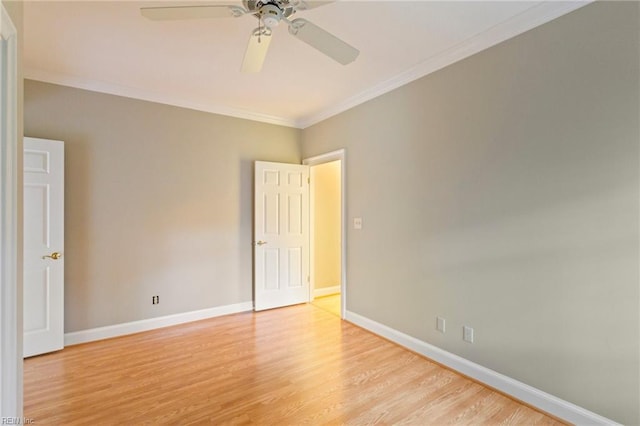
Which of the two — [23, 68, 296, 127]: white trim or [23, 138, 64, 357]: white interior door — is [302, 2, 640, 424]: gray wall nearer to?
[23, 68, 296, 127]: white trim

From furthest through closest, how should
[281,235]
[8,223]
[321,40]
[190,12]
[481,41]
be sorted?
[281,235] < [481,41] < [321,40] < [190,12] < [8,223]

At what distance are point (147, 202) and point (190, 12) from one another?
8.21 ft

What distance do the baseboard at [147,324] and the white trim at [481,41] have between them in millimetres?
2985

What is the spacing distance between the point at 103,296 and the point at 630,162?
14.6 ft

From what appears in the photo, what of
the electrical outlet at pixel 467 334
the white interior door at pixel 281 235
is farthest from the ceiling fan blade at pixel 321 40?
the white interior door at pixel 281 235

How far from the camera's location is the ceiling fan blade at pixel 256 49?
1.72 m

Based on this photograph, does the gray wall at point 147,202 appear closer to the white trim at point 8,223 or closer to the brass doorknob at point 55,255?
the brass doorknob at point 55,255

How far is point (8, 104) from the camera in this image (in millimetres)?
1308

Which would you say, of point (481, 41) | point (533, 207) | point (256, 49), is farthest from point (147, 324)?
point (481, 41)

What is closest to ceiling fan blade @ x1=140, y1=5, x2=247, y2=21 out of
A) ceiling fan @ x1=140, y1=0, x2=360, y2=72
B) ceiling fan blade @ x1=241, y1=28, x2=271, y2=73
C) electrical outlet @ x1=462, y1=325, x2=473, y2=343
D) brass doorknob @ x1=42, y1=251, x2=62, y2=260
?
ceiling fan @ x1=140, y1=0, x2=360, y2=72

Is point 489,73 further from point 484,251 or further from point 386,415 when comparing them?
point 386,415

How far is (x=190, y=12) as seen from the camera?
1532mm

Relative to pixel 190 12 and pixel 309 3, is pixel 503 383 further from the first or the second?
pixel 190 12

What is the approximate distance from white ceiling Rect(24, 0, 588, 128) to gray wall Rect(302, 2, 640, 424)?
0.18 meters
